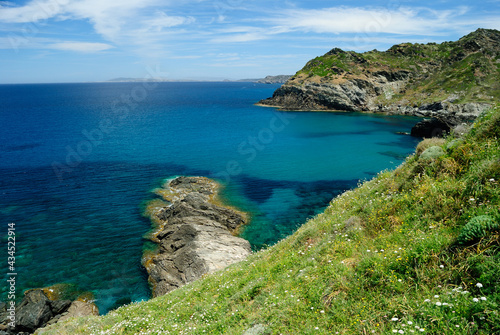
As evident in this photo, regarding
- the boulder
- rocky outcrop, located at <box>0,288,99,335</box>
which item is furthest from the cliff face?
rocky outcrop, located at <box>0,288,99,335</box>

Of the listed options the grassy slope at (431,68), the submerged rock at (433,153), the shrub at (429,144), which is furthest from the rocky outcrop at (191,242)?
the grassy slope at (431,68)

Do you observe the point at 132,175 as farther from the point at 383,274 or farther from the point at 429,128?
the point at 429,128

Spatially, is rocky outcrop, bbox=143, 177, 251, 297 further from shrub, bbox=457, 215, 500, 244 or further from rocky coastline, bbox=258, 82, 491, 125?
rocky coastline, bbox=258, 82, 491, 125

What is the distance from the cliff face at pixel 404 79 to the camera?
4555 inches

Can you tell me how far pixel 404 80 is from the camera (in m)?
147

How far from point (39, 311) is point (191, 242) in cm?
1311

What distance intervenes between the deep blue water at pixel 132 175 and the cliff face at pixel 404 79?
A: 25.3m

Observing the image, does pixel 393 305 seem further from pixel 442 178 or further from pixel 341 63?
pixel 341 63

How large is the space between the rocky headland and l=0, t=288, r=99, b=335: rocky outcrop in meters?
122

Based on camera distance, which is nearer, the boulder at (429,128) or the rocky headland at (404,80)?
the boulder at (429,128)

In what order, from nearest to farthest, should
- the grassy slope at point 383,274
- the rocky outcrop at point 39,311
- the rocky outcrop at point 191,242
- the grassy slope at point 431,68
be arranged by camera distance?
the grassy slope at point 383,274
the rocky outcrop at point 39,311
the rocky outcrop at point 191,242
the grassy slope at point 431,68

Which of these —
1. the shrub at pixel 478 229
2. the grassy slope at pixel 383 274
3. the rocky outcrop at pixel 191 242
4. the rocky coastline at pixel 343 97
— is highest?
the rocky coastline at pixel 343 97

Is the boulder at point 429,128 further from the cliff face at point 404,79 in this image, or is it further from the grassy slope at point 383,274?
the grassy slope at point 383,274

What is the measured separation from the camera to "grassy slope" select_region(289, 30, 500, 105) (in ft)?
378
